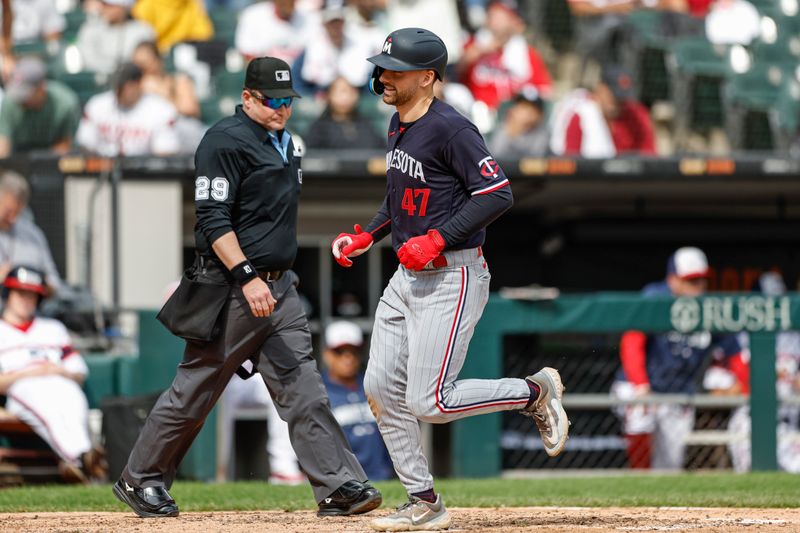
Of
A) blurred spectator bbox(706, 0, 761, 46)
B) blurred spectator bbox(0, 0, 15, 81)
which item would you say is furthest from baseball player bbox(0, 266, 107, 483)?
blurred spectator bbox(706, 0, 761, 46)

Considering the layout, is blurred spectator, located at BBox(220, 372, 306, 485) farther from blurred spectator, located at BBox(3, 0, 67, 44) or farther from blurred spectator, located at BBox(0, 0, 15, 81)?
blurred spectator, located at BBox(3, 0, 67, 44)

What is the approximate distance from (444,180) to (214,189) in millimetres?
857

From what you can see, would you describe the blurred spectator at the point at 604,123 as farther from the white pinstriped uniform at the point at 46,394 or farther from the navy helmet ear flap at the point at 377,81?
the navy helmet ear flap at the point at 377,81

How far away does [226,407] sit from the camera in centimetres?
793

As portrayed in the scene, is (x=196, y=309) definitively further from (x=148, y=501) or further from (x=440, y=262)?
(x=440, y=262)

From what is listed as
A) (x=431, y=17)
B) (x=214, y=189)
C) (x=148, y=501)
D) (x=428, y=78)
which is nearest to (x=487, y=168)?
(x=428, y=78)

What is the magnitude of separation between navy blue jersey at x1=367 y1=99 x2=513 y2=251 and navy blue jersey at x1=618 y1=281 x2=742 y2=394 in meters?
4.01

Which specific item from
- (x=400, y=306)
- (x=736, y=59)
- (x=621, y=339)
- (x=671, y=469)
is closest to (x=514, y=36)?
(x=736, y=59)

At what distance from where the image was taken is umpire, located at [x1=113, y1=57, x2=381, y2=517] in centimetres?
476

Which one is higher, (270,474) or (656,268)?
(656,268)

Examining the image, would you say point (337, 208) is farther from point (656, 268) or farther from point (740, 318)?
point (740, 318)

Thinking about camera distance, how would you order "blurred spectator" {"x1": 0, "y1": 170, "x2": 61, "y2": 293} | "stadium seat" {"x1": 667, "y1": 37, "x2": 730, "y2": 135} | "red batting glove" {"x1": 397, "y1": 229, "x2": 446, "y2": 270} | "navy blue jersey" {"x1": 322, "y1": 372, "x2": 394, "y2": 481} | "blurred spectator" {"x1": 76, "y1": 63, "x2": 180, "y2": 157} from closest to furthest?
"red batting glove" {"x1": 397, "y1": 229, "x2": 446, "y2": 270}
"navy blue jersey" {"x1": 322, "y1": 372, "x2": 394, "y2": 481}
"blurred spectator" {"x1": 0, "y1": 170, "x2": 61, "y2": 293}
"blurred spectator" {"x1": 76, "y1": 63, "x2": 180, "y2": 157}
"stadium seat" {"x1": 667, "y1": 37, "x2": 730, "y2": 135}

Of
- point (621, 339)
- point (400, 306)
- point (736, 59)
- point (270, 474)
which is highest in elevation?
point (736, 59)

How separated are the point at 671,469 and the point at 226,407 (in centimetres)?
265
